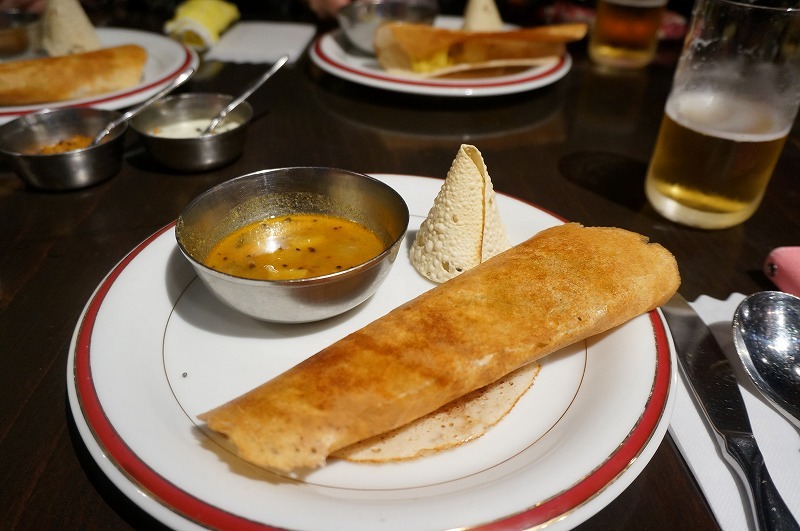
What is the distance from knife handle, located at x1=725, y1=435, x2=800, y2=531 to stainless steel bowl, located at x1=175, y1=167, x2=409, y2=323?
0.96m

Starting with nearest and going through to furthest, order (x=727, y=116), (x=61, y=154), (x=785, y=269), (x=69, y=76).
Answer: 1. (x=785, y=269)
2. (x=727, y=116)
3. (x=61, y=154)
4. (x=69, y=76)

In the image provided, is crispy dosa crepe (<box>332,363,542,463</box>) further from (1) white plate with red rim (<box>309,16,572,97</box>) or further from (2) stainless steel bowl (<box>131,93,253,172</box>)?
(1) white plate with red rim (<box>309,16,572,97</box>)

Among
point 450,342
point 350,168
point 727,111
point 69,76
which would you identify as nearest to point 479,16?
point 350,168

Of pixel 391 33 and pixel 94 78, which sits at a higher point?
pixel 391 33

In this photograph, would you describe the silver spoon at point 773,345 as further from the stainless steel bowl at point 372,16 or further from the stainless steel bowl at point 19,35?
the stainless steel bowl at point 19,35

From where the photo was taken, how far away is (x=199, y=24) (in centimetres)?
386

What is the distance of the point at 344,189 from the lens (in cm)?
190

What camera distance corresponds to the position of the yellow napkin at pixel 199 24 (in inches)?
152

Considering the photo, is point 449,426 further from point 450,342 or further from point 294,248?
point 294,248

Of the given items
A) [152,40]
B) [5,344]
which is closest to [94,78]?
[152,40]

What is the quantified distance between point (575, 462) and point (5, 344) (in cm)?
157

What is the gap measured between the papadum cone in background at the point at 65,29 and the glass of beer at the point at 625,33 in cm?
336

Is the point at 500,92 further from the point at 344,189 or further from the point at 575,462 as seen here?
the point at 575,462

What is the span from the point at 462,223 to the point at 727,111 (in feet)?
3.91
